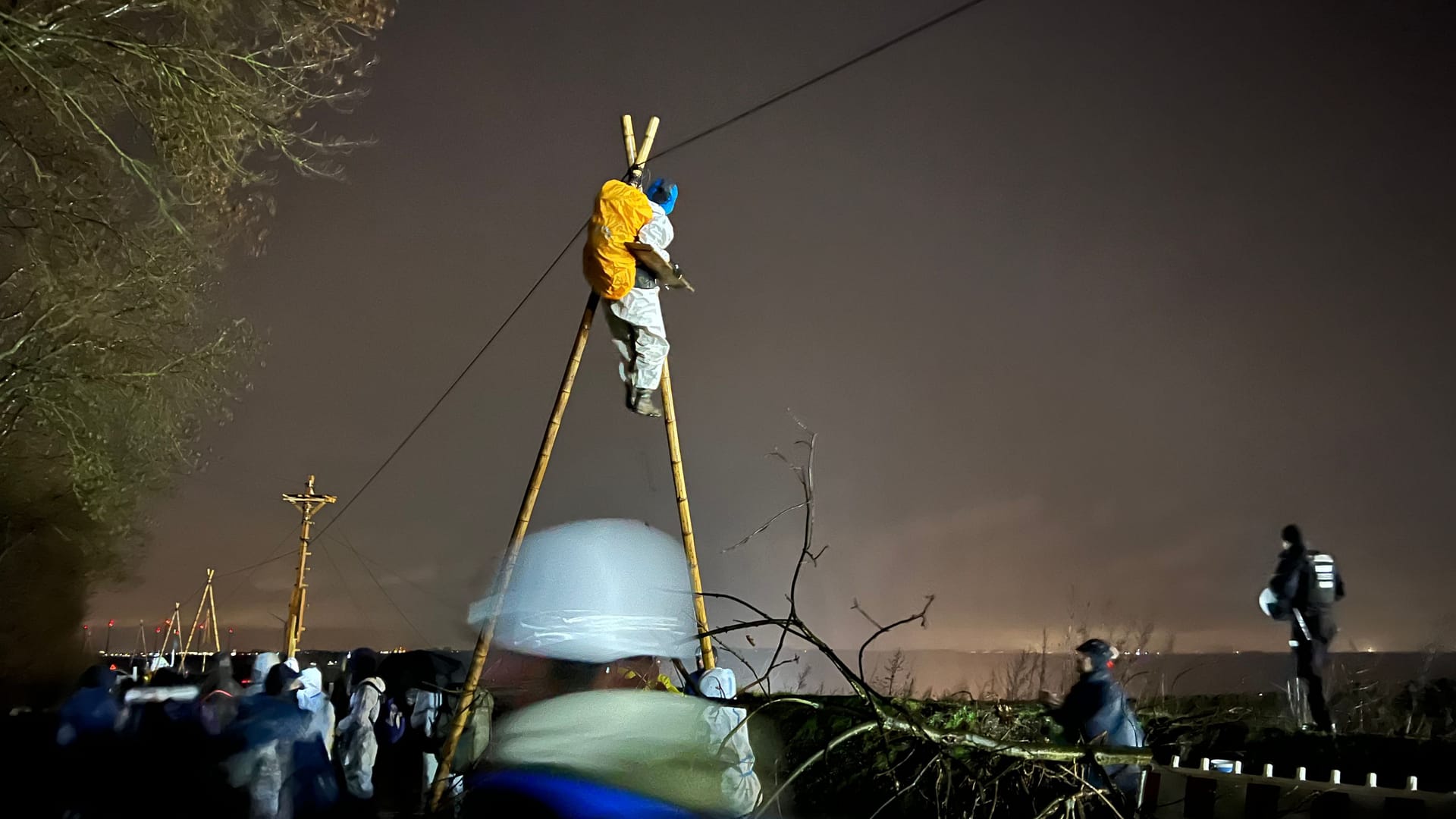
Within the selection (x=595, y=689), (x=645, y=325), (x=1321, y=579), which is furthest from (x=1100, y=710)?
(x=645, y=325)

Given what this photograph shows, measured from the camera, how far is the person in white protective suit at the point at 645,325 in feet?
21.7

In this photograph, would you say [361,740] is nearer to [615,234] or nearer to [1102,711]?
Result: [615,234]

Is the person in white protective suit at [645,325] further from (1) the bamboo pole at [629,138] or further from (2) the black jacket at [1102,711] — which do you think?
(2) the black jacket at [1102,711]

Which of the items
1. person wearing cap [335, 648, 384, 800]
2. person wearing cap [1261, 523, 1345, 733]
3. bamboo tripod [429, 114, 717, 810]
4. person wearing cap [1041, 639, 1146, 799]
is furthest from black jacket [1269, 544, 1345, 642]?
person wearing cap [335, 648, 384, 800]

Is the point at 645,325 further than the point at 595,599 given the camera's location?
Yes

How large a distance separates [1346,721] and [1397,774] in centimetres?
204

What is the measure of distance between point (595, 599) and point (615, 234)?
2442 mm

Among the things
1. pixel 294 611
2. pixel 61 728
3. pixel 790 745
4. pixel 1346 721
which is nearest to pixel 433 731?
pixel 61 728

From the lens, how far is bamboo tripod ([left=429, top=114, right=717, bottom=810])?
564cm

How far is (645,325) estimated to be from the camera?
22.0 feet

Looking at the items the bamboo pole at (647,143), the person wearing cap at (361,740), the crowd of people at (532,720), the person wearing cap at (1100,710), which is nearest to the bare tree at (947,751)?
the crowd of people at (532,720)

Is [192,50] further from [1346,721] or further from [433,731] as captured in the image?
[1346,721]

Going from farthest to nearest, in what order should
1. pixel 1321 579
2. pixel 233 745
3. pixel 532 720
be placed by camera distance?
pixel 233 745 < pixel 1321 579 < pixel 532 720

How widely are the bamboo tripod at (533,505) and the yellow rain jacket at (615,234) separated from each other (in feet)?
1.31
